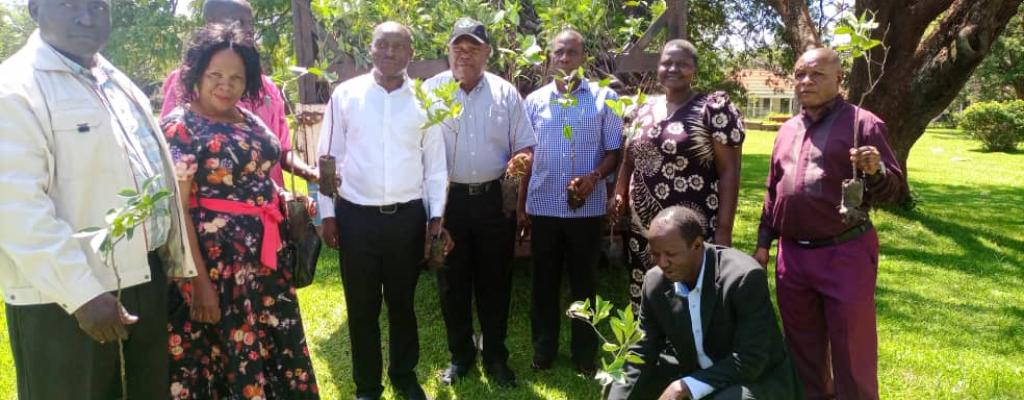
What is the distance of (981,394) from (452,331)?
290 centimetres

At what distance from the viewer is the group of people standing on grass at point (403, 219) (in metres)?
2.19

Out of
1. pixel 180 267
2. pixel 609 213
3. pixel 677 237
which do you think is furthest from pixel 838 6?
pixel 180 267

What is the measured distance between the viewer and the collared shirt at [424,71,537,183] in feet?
12.3

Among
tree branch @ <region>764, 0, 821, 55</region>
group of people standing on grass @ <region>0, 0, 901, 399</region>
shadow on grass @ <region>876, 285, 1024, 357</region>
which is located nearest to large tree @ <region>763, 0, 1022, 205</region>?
tree branch @ <region>764, 0, 821, 55</region>

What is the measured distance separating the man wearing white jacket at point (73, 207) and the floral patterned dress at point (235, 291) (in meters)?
0.22

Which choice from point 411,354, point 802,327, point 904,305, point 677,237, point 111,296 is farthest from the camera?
point 904,305

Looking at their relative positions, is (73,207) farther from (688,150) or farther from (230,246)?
(688,150)

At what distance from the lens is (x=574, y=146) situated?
3832 mm

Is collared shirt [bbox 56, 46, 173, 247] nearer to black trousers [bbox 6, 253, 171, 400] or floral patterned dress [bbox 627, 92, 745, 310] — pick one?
black trousers [bbox 6, 253, 171, 400]

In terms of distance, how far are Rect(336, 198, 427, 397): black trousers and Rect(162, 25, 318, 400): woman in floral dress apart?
1.51 ft

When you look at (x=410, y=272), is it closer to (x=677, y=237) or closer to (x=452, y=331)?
(x=452, y=331)

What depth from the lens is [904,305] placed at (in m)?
5.88

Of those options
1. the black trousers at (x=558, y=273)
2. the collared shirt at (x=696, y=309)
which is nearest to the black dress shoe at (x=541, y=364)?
the black trousers at (x=558, y=273)

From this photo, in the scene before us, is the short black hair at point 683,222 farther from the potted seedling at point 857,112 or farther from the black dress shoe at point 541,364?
the black dress shoe at point 541,364
